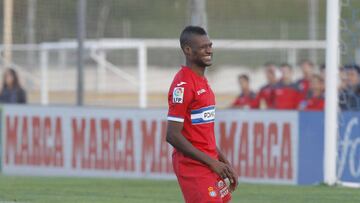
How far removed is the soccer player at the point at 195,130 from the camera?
739cm

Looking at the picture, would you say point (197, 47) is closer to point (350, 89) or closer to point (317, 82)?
point (350, 89)

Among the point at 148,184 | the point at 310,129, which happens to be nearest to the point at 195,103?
the point at 148,184

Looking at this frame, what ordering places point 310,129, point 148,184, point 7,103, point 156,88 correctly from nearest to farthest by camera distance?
point 148,184 < point 310,129 < point 7,103 < point 156,88

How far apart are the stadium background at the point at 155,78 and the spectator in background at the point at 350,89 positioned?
16 centimetres

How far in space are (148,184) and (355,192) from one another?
3165mm

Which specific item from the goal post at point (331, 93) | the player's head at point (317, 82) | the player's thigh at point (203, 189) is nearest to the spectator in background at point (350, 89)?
the goal post at point (331, 93)

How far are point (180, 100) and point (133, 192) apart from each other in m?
5.97

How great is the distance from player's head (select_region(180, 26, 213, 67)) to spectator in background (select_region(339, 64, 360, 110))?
7.73m

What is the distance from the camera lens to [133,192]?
→ 43.4 feet

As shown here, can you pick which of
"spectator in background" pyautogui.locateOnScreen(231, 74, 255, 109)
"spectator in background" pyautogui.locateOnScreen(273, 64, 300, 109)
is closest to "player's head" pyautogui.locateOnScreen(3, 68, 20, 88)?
"spectator in background" pyautogui.locateOnScreen(231, 74, 255, 109)

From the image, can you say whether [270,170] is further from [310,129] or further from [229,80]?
[229,80]

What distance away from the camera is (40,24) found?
67.0ft

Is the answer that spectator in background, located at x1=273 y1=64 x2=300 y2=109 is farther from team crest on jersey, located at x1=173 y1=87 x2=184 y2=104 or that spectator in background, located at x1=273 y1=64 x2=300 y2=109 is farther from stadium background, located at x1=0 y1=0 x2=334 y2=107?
team crest on jersey, located at x1=173 y1=87 x2=184 y2=104

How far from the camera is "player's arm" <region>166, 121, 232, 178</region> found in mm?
7395
